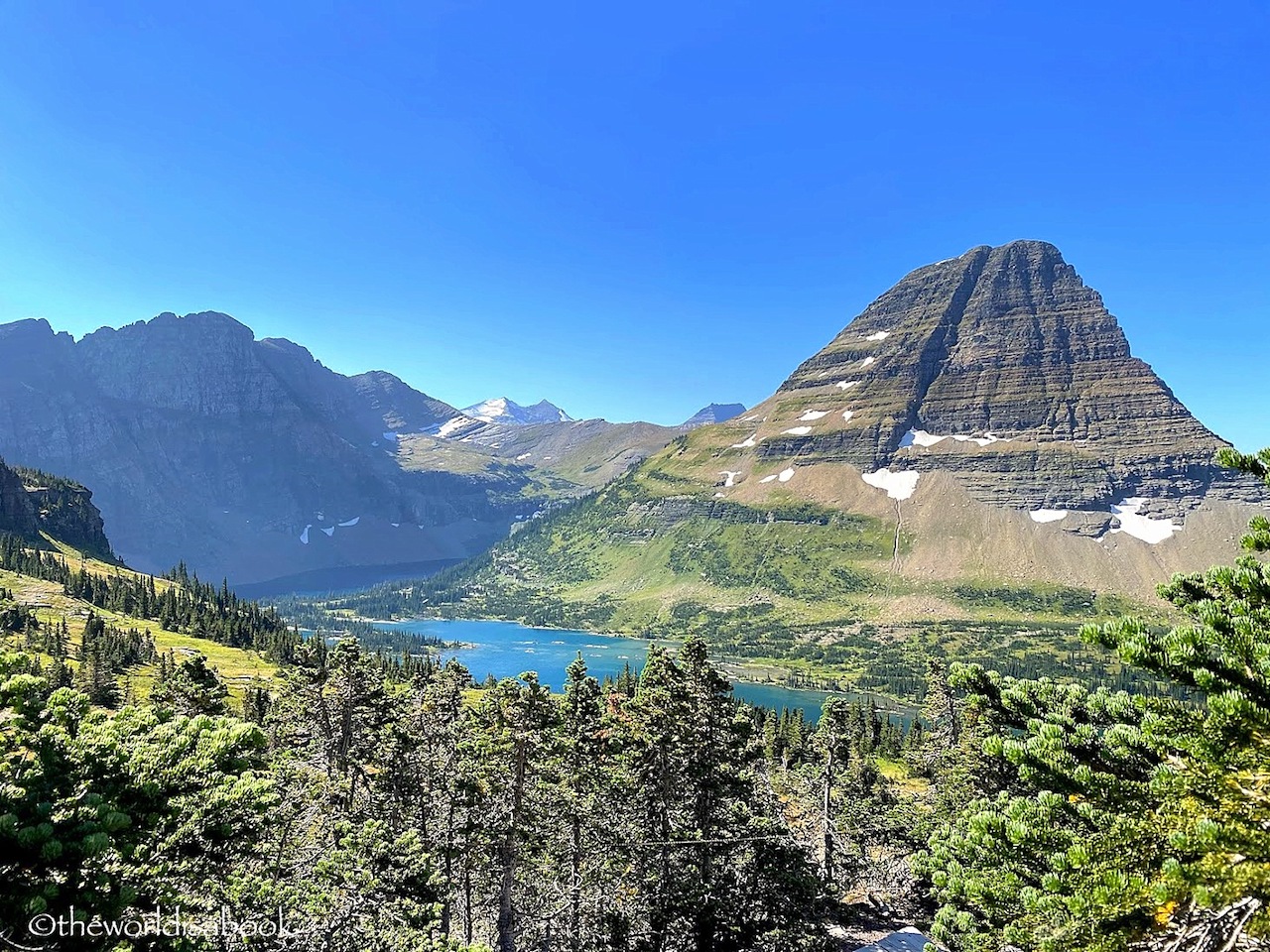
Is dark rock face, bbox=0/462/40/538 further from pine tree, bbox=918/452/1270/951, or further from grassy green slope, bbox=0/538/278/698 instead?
pine tree, bbox=918/452/1270/951

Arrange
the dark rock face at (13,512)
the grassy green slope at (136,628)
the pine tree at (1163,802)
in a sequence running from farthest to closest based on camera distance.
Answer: the dark rock face at (13,512) < the grassy green slope at (136,628) < the pine tree at (1163,802)

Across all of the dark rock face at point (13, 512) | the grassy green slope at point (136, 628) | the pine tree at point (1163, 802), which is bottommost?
the grassy green slope at point (136, 628)

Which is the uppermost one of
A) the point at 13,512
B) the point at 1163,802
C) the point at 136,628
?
the point at 13,512

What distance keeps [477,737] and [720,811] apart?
12.5 m

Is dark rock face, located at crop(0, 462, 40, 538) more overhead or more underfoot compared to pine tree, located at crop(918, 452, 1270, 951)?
more overhead

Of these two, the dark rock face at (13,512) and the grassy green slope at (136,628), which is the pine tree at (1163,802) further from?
the dark rock face at (13,512)

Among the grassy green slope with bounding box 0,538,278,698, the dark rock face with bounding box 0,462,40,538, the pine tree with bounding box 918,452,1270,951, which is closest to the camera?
the pine tree with bounding box 918,452,1270,951

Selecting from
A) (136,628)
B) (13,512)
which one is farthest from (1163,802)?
(13,512)

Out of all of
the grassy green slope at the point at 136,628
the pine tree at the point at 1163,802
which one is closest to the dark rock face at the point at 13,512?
the grassy green slope at the point at 136,628

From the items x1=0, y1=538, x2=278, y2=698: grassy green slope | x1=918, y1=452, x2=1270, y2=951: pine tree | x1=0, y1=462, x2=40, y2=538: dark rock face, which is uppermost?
x1=0, y1=462, x2=40, y2=538: dark rock face

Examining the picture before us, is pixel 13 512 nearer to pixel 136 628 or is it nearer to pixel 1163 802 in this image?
pixel 136 628

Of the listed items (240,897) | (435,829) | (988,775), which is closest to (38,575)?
(435,829)

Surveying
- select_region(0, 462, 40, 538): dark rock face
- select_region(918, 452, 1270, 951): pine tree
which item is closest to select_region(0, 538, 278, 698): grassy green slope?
select_region(0, 462, 40, 538): dark rock face

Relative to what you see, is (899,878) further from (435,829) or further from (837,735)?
(435,829)
